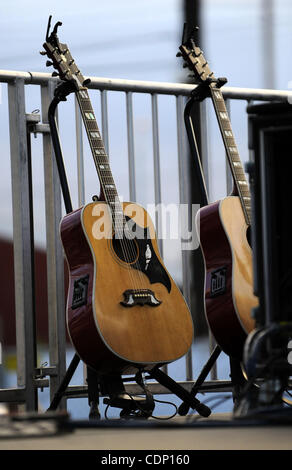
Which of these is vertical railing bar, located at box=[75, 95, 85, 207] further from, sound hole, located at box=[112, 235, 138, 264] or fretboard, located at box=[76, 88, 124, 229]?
sound hole, located at box=[112, 235, 138, 264]

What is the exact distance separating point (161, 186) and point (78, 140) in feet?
1.34

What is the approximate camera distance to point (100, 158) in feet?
10.8

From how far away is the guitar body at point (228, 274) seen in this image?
3.01 m

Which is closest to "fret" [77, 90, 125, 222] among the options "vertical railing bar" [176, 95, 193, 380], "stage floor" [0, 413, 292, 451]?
"vertical railing bar" [176, 95, 193, 380]

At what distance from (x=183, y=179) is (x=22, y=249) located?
79 centimetres

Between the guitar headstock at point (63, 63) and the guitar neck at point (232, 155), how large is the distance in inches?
20.8

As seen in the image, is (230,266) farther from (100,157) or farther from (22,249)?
(22,249)

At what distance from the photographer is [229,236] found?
10.2 feet

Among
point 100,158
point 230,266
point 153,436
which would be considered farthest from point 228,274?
point 153,436

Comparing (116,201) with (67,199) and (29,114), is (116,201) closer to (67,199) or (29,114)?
(67,199)

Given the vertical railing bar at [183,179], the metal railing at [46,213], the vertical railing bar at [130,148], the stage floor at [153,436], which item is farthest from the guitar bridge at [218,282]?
the stage floor at [153,436]

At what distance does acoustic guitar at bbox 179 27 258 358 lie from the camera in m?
3.02

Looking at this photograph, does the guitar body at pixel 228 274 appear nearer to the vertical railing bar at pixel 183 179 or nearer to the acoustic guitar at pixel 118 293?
the acoustic guitar at pixel 118 293
